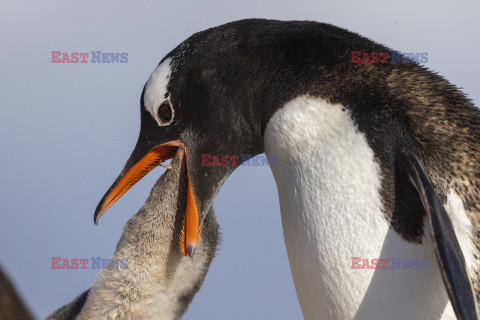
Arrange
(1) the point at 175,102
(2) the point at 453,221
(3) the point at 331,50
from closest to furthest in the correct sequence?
(2) the point at 453,221 < (3) the point at 331,50 < (1) the point at 175,102

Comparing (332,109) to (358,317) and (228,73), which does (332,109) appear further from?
(358,317)

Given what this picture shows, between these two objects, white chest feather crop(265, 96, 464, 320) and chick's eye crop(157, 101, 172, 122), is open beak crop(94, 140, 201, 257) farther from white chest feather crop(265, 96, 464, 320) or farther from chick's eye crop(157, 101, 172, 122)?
white chest feather crop(265, 96, 464, 320)

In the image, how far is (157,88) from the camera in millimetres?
2416

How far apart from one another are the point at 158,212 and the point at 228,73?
1.91ft

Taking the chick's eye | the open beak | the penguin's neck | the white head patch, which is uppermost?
the white head patch

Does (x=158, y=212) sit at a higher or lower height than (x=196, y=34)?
lower

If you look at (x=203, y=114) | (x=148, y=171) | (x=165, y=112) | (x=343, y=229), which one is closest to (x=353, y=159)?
(x=343, y=229)

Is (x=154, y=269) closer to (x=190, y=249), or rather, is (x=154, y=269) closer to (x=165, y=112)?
(x=190, y=249)

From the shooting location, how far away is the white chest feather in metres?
2.02

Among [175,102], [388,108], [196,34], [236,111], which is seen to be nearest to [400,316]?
[388,108]

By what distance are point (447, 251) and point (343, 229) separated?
35 centimetres

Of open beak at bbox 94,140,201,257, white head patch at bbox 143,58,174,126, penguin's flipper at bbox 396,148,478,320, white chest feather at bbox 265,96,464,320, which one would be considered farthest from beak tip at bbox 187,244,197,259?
→ penguin's flipper at bbox 396,148,478,320

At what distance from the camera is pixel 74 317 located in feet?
7.72

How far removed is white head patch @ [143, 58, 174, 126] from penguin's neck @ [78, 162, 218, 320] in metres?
0.26
